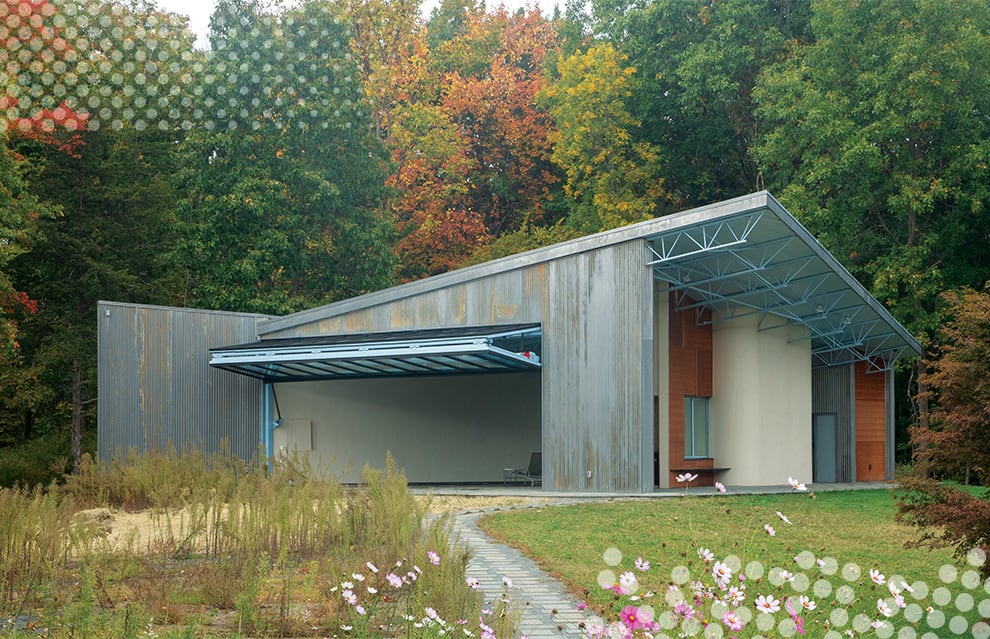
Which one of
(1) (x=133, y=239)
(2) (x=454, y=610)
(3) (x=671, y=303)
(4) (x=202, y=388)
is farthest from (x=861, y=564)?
(1) (x=133, y=239)

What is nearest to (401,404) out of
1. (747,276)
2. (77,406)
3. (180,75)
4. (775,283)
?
(747,276)

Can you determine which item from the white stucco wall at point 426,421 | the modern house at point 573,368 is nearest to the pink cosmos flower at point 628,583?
the modern house at point 573,368

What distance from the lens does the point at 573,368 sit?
1981 centimetres

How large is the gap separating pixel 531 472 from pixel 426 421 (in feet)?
10.6

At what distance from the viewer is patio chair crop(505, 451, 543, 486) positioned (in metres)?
22.6

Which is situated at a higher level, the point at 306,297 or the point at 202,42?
the point at 202,42

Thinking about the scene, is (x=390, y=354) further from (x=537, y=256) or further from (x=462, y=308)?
(x=537, y=256)

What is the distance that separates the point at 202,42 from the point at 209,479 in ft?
78.5

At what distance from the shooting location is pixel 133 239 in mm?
30812

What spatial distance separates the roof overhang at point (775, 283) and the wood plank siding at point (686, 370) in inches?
10.9

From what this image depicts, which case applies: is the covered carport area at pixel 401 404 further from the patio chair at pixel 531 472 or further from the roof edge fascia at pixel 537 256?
the patio chair at pixel 531 472

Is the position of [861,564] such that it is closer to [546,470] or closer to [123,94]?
[546,470]

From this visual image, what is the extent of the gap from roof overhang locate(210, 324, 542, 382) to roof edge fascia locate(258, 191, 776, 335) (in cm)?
54

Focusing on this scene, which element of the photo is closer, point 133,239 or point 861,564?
point 861,564
